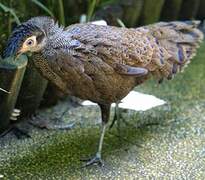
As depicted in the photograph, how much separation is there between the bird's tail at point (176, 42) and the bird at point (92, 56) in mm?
52

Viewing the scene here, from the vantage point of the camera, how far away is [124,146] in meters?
3.41

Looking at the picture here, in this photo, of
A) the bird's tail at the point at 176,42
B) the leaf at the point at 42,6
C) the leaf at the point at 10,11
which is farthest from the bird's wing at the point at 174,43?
the leaf at the point at 10,11

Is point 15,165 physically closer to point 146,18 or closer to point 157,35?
point 157,35

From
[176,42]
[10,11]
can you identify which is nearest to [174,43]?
[176,42]

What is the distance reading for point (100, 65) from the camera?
9.87 feet

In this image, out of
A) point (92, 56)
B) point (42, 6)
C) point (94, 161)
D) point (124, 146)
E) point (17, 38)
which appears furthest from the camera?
point (42, 6)

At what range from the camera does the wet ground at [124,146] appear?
310cm

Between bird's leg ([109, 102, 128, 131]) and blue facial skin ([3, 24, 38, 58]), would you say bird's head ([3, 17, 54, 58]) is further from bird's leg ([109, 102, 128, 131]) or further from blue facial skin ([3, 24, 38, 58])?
bird's leg ([109, 102, 128, 131])

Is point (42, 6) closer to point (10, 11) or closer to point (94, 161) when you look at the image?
point (10, 11)

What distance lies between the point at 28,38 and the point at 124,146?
0.99 metres

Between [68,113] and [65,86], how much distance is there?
905mm

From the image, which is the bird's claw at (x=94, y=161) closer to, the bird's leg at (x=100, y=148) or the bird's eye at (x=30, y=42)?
the bird's leg at (x=100, y=148)

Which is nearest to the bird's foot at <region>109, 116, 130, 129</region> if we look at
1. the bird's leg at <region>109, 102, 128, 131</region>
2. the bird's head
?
the bird's leg at <region>109, 102, 128, 131</region>

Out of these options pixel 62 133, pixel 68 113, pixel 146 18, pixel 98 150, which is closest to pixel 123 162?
pixel 98 150
